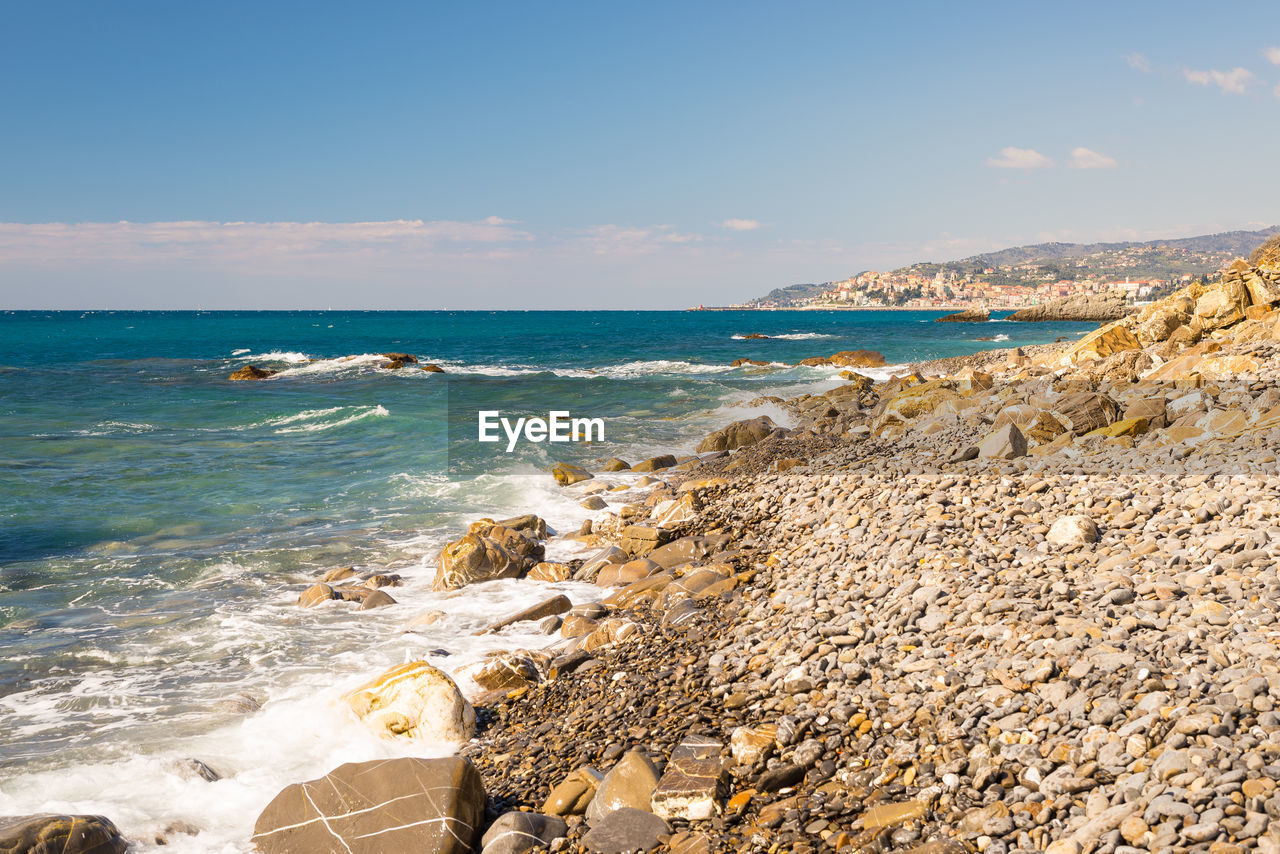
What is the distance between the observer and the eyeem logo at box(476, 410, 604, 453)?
21875mm

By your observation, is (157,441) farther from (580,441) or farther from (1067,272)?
(1067,272)

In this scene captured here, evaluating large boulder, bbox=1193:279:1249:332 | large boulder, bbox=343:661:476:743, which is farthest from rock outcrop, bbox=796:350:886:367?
large boulder, bbox=343:661:476:743

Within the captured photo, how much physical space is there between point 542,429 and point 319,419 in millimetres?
7574

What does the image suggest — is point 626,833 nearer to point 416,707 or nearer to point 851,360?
point 416,707

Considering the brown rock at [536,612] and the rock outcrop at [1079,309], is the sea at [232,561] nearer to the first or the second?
the brown rock at [536,612]

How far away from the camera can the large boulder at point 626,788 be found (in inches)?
185

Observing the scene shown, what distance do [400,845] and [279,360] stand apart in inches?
2008

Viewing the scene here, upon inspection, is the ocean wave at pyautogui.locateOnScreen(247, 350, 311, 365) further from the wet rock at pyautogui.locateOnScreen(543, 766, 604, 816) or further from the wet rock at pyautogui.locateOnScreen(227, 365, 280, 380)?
the wet rock at pyautogui.locateOnScreen(543, 766, 604, 816)

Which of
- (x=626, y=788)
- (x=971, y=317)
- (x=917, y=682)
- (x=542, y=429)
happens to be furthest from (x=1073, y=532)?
(x=971, y=317)

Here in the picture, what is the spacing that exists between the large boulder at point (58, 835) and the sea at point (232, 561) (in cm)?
26

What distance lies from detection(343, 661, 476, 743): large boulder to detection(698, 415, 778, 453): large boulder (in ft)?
39.6

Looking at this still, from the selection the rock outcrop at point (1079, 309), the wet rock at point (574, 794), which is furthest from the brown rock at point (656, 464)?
the rock outcrop at point (1079, 309)

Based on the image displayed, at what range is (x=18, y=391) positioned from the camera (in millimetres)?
31766

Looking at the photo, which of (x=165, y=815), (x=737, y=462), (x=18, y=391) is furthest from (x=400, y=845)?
(x=18, y=391)
